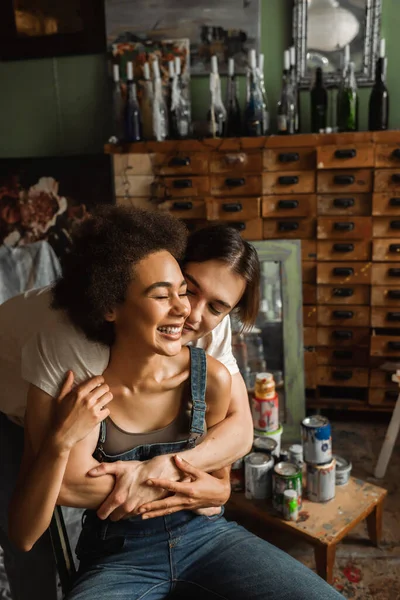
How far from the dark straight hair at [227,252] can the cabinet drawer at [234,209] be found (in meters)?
1.50

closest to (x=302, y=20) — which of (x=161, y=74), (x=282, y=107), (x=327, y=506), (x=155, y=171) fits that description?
(x=282, y=107)

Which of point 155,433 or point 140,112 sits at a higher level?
point 140,112

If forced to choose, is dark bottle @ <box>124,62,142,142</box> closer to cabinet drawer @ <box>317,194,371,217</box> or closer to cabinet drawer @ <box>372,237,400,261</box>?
cabinet drawer @ <box>317,194,371,217</box>

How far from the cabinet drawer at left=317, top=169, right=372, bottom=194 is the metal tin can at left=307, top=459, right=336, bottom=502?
148 centimetres

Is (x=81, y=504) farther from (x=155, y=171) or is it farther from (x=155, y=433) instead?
(x=155, y=171)

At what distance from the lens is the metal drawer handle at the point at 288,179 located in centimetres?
298

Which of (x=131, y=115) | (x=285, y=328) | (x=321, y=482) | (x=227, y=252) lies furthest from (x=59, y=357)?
(x=131, y=115)

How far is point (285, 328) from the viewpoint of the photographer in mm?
2783

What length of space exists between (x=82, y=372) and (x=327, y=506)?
1169 mm

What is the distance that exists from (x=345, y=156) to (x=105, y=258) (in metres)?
2.01

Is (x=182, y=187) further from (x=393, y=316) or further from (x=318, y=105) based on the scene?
(x=393, y=316)

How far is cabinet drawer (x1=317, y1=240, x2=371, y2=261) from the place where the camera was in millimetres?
3021

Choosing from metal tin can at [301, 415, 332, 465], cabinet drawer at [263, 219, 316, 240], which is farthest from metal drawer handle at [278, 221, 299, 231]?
metal tin can at [301, 415, 332, 465]

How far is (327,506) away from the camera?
2.02 m
